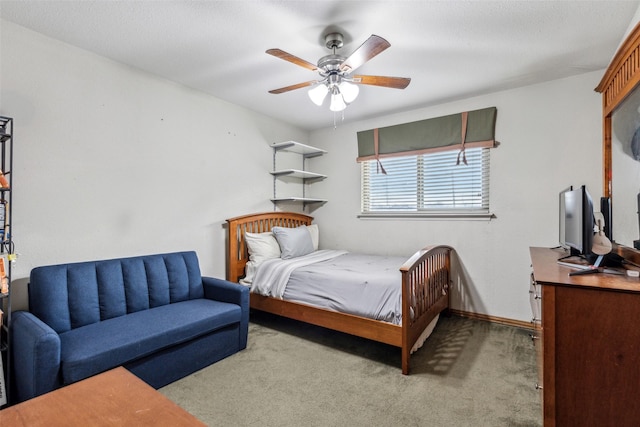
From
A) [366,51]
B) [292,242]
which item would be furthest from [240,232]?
[366,51]

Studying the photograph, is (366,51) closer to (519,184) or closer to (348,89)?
(348,89)

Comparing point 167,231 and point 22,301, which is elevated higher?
point 167,231

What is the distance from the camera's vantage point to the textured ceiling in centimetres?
189

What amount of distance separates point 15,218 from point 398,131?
3.65m

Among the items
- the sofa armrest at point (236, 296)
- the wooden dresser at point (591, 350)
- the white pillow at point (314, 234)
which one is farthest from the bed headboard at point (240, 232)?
the wooden dresser at point (591, 350)

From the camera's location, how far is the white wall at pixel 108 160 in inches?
82.6

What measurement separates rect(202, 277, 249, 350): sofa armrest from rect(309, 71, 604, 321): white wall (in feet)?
6.69

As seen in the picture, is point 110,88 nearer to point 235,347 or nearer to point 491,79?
point 235,347

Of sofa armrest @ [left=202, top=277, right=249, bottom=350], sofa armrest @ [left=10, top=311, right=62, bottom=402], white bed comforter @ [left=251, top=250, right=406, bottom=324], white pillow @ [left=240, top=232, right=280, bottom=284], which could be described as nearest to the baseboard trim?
white bed comforter @ [left=251, top=250, right=406, bottom=324]

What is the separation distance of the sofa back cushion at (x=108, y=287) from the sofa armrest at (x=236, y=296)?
174mm

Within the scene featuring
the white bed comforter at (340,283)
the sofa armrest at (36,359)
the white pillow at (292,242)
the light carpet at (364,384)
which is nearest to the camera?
the sofa armrest at (36,359)

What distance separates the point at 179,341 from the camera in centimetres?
209

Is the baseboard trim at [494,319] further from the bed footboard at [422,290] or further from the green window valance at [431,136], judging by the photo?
the green window valance at [431,136]

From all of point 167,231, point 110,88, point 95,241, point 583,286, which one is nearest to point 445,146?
point 583,286
